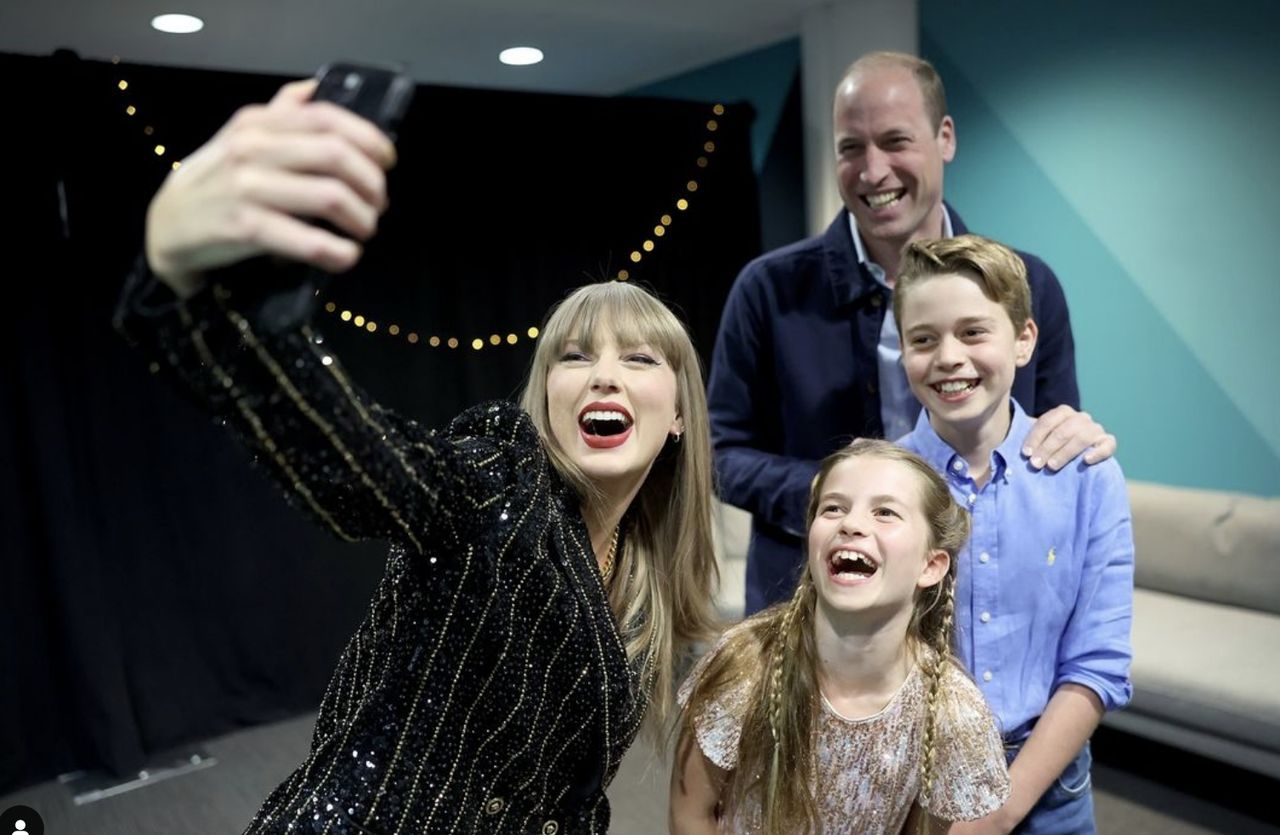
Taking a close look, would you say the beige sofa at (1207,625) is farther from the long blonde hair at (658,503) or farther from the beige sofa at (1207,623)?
the long blonde hair at (658,503)

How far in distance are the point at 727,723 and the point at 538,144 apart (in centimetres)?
344

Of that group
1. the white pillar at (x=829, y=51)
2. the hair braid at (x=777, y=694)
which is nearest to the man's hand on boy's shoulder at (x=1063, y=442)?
the hair braid at (x=777, y=694)

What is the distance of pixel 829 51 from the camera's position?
454 cm

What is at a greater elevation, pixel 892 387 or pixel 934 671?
pixel 892 387

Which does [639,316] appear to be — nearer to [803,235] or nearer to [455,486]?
[455,486]

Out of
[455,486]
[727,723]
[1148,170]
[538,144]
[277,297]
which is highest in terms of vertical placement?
[538,144]

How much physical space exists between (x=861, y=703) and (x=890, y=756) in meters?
0.07

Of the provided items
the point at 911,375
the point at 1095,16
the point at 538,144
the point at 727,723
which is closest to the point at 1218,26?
the point at 1095,16

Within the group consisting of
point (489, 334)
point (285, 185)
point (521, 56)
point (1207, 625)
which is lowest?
point (1207, 625)

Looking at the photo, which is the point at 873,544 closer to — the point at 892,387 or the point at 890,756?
the point at 890,756

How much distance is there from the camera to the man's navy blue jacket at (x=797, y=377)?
5.34ft

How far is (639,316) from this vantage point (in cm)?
130

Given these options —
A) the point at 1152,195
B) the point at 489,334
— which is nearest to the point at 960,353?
the point at 1152,195

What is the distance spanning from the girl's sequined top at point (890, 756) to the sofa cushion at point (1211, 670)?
6.54 feet
